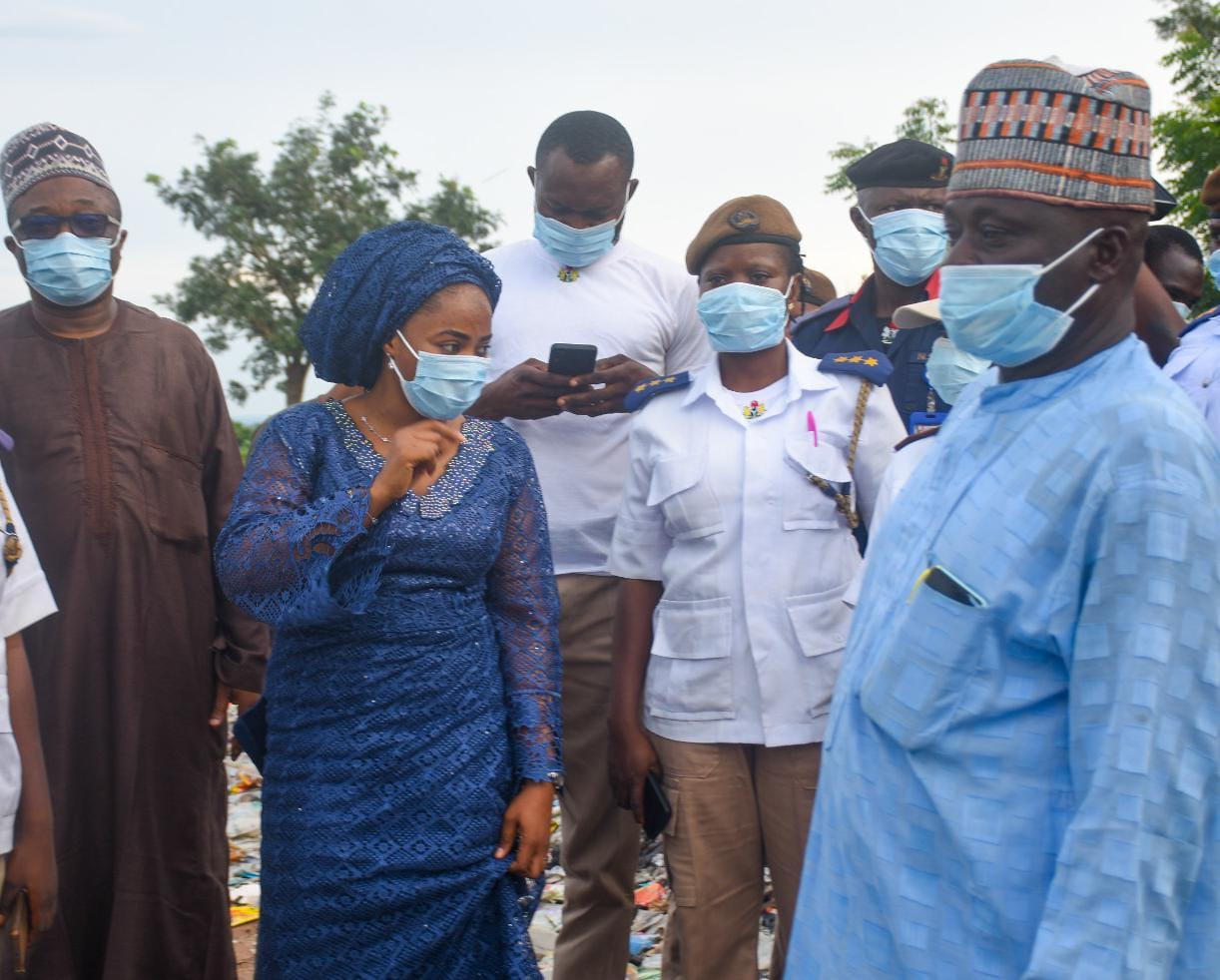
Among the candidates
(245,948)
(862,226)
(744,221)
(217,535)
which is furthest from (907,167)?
(245,948)

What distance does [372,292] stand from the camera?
2.90 meters

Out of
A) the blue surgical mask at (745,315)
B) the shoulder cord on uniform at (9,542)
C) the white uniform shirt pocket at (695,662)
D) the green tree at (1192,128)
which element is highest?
the green tree at (1192,128)

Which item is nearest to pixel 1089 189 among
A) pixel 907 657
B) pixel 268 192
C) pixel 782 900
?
pixel 907 657

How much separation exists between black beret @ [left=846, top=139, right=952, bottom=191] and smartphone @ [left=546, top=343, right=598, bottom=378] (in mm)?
1012

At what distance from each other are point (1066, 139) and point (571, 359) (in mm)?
2132

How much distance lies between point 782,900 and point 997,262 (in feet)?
6.54

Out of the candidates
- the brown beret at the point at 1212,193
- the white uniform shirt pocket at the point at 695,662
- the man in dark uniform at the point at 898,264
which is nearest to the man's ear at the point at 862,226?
the man in dark uniform at the point at 898,264

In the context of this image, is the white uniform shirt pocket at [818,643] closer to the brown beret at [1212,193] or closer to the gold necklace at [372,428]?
the gold necklace at [372,428]

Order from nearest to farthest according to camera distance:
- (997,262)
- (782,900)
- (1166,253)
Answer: (997,262), (782,900), (1166,253)

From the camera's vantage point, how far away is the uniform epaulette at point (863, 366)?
131 inches

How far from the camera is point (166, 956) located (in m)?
3.87

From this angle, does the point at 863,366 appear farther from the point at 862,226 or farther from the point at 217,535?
the point at 217,535

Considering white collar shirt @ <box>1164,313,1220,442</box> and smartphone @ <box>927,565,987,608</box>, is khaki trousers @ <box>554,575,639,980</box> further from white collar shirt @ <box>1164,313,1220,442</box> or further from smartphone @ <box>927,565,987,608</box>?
smartphone @ <box>927,565,987,608</box>

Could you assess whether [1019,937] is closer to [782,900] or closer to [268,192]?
[782,900]
